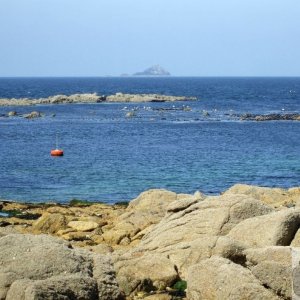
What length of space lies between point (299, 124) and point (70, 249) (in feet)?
257

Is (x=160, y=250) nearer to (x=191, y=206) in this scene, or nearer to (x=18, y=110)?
(x=191, y=206)

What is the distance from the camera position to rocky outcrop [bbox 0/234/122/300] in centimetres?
1391

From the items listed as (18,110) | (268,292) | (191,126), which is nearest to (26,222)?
(268,292)

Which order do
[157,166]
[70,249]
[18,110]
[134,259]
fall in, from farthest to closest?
[18,110] < [157,166] < [134,259] < [70,249]

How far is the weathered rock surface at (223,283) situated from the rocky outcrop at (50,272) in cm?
176

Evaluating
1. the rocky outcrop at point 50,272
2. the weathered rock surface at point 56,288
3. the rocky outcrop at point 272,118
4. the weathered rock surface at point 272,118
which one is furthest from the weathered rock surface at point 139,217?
the weathered rock surface at point 272,118

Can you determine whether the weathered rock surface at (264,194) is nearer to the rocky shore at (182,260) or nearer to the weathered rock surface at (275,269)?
the rocky shore at (182,260)

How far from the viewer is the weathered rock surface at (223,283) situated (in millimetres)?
13719

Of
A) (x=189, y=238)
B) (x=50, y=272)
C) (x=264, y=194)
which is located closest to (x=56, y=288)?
(x=50, y=272)

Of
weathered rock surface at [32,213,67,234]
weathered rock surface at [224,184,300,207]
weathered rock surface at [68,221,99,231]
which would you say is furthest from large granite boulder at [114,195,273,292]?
weathered rock surface at [224,184,300,207]

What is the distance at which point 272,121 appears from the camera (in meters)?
95.3

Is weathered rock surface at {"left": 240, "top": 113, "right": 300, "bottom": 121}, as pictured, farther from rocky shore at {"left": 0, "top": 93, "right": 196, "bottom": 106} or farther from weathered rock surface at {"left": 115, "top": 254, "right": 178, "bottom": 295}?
weathered rock surface at {"left": 115, "top": 254, "right": 178, "bottom": 295}

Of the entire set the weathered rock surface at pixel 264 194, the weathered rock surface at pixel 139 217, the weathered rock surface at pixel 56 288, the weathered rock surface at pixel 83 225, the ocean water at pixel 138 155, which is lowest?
the ocean water at pixel 138 155

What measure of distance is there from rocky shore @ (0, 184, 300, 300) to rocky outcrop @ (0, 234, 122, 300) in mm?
21
